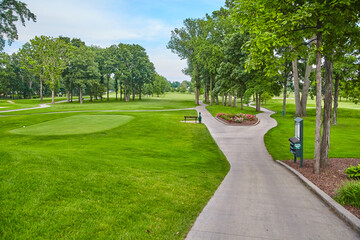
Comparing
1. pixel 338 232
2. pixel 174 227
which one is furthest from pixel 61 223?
pixel 338 232

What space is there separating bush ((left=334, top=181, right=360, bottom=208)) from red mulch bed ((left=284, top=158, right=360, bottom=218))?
231 millimetres

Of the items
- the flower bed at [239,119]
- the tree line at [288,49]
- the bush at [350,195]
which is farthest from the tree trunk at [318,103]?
the flower bed at [239,119]

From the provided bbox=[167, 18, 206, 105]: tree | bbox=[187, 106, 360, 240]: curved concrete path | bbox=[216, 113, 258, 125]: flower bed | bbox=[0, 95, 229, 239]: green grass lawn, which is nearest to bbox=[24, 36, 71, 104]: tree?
bbox=[167, 18, 206, 105]: tree

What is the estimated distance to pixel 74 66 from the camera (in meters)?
65.1

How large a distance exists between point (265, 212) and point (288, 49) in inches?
365

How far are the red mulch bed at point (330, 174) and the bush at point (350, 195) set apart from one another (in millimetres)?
231

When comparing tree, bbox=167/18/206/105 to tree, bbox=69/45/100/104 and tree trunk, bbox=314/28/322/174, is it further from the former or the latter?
tree trunk, bbox=314/28/322/174

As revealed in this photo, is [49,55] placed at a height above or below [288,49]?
above

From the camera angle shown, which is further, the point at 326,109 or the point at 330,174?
the point at 326,109

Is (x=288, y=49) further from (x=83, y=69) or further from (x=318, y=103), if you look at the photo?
(x=83, y=69)

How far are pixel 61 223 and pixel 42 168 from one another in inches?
116

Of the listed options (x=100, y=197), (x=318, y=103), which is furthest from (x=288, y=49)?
(x=100, y=197)

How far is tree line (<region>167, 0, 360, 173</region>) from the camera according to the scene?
843 centimetres

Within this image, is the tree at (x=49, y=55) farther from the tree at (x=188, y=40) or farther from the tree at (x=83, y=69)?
the tree at (x=188, y=40)
